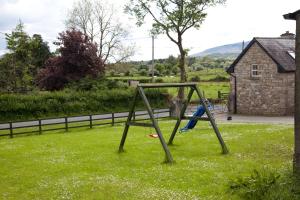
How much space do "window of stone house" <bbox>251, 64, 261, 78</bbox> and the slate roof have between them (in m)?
1.52

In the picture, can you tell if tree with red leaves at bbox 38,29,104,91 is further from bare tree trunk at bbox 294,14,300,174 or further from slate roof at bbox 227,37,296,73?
bare tree trunk at bbox 294,14,300,174

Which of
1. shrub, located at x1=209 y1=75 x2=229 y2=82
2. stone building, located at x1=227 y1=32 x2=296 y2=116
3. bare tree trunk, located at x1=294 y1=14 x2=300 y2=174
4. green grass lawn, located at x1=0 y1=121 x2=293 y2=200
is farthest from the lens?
shrub, located at x1=209 y1=75 x2=229 y2=82

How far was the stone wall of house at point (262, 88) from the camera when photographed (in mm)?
32562

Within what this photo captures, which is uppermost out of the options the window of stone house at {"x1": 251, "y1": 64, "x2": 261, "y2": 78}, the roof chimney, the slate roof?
the roof chimney

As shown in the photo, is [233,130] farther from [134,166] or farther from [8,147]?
[8,147]

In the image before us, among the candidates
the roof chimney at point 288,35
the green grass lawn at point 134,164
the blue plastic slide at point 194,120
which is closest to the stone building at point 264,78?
the roof chimney at point 288,35

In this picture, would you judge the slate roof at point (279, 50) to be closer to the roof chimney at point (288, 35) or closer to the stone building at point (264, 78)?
the stone building at point (264, 78)

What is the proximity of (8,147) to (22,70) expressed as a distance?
A: 24404 mm

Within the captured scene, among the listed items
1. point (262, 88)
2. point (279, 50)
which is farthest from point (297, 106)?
point (279, 50)

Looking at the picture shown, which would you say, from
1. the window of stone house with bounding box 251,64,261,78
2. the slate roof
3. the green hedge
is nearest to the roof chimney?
the slate roof

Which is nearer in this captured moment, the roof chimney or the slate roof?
the slate roof

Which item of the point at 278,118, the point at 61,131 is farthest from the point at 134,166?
the point at 278,118

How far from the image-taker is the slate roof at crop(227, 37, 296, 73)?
106 feet

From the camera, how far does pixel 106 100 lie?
38.6 metres
